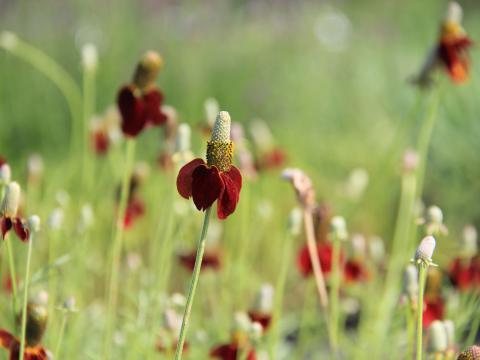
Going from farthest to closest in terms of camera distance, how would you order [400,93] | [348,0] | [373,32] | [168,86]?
[348,0] < [373,32] < [168,86] < [400,93]

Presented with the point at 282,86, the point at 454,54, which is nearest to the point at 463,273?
the point at 454,54

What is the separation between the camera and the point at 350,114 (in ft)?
18.5

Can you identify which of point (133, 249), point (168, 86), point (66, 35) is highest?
point (66, 35)

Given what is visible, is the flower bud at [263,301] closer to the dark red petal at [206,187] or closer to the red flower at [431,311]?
the red flower at [431,311]

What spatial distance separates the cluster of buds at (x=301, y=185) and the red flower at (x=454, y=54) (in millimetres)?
609

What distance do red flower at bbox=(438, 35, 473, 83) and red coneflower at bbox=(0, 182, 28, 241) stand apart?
3.94 feet

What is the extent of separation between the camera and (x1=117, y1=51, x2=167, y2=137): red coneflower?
179cm

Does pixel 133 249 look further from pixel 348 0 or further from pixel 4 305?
pixel 348 0

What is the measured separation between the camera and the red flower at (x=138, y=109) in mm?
1774

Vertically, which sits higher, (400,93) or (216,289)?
(400,93)

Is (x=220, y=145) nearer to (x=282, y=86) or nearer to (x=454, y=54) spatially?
(x=454, y=54)

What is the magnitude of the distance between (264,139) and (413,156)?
2.62 feet

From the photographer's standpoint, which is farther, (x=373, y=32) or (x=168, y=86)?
(x=373, y=32)

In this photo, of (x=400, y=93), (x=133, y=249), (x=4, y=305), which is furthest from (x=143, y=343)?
(x=400, y=93)
